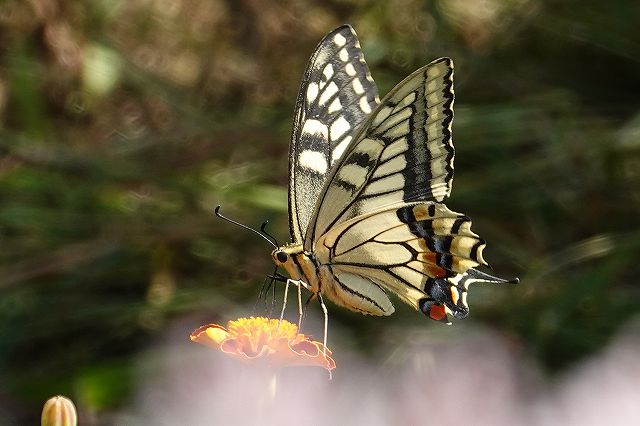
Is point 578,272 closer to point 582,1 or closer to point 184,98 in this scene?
point 582,1

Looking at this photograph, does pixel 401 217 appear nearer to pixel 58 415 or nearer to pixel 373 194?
pixel 373 194

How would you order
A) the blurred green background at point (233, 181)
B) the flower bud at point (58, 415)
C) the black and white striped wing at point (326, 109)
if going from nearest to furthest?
1. the flower bud at point (58, 415)
2. the black and white striped wing at point (326, 109)
3. the blurred green background at point (233, 181)

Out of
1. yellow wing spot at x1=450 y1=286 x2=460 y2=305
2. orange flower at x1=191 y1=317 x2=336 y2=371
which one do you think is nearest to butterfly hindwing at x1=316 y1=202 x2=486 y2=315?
yellow wing spot at x1=450 y1=286 x2=460 y2=305

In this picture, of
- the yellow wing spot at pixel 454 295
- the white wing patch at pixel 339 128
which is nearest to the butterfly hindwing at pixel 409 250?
the yellow wing spot at pixel 454 295

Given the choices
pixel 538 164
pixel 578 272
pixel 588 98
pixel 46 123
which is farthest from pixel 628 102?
pixel 46 123

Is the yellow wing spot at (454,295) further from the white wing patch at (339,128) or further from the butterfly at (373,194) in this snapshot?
the white wing patch at (339,128)
